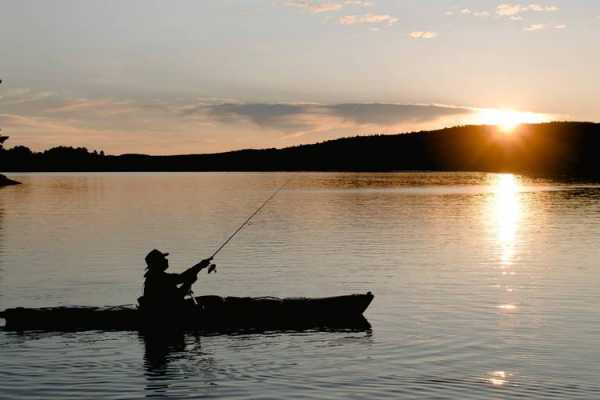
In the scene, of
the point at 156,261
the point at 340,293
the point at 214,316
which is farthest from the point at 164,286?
the point at 340,293

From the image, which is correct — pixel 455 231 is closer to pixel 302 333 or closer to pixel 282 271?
pixel 282 271

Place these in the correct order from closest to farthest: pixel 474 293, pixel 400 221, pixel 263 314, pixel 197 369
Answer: pixel 197 369 → pixel 263 314 → pixel 474 293 → pixel 400 221

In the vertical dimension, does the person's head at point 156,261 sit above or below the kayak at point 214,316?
above

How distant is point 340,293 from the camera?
31281 millimetres

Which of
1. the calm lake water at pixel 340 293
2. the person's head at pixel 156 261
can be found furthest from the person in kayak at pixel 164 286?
the calm lake water at pixel 340 293

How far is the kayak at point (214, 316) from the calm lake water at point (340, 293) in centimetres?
62

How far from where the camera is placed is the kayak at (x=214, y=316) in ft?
75.2

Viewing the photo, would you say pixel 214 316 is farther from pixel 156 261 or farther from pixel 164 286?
pixel 156 261

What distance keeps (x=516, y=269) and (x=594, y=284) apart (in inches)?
224

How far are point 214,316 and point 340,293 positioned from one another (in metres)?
8.77

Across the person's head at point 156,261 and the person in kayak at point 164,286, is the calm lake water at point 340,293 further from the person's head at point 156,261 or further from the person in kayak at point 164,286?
the person's head at point 156,261

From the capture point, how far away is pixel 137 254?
43844 millimetres

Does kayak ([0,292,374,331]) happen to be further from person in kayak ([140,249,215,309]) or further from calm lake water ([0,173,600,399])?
calm lake water ([0,173,600,399])

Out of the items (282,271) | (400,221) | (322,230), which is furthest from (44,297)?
(400,221)
